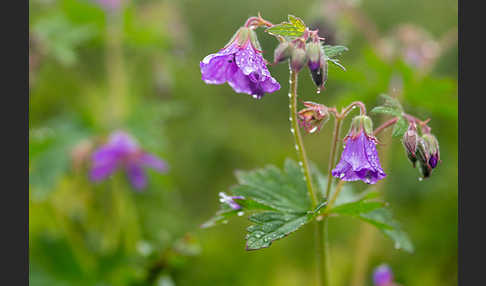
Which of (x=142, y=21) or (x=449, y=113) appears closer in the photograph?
(x=449, y=113)

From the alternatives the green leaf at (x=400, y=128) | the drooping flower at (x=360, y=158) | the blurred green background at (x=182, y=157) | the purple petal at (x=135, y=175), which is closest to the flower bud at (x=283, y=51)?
the drooping flower at (x=360, y=158)

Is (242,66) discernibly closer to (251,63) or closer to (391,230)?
(251,63)

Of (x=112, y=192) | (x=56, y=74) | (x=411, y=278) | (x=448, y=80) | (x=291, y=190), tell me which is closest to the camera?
(x=291, y=190)

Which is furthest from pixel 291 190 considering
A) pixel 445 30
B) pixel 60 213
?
pixel 445 30

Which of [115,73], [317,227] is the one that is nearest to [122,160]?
[115,73]

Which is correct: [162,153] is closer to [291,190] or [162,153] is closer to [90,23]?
[90,23]

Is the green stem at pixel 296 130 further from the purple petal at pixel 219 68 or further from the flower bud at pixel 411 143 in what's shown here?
the flower bud at pixel 411 143

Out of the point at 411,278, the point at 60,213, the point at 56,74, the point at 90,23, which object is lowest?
the point at 411,278
